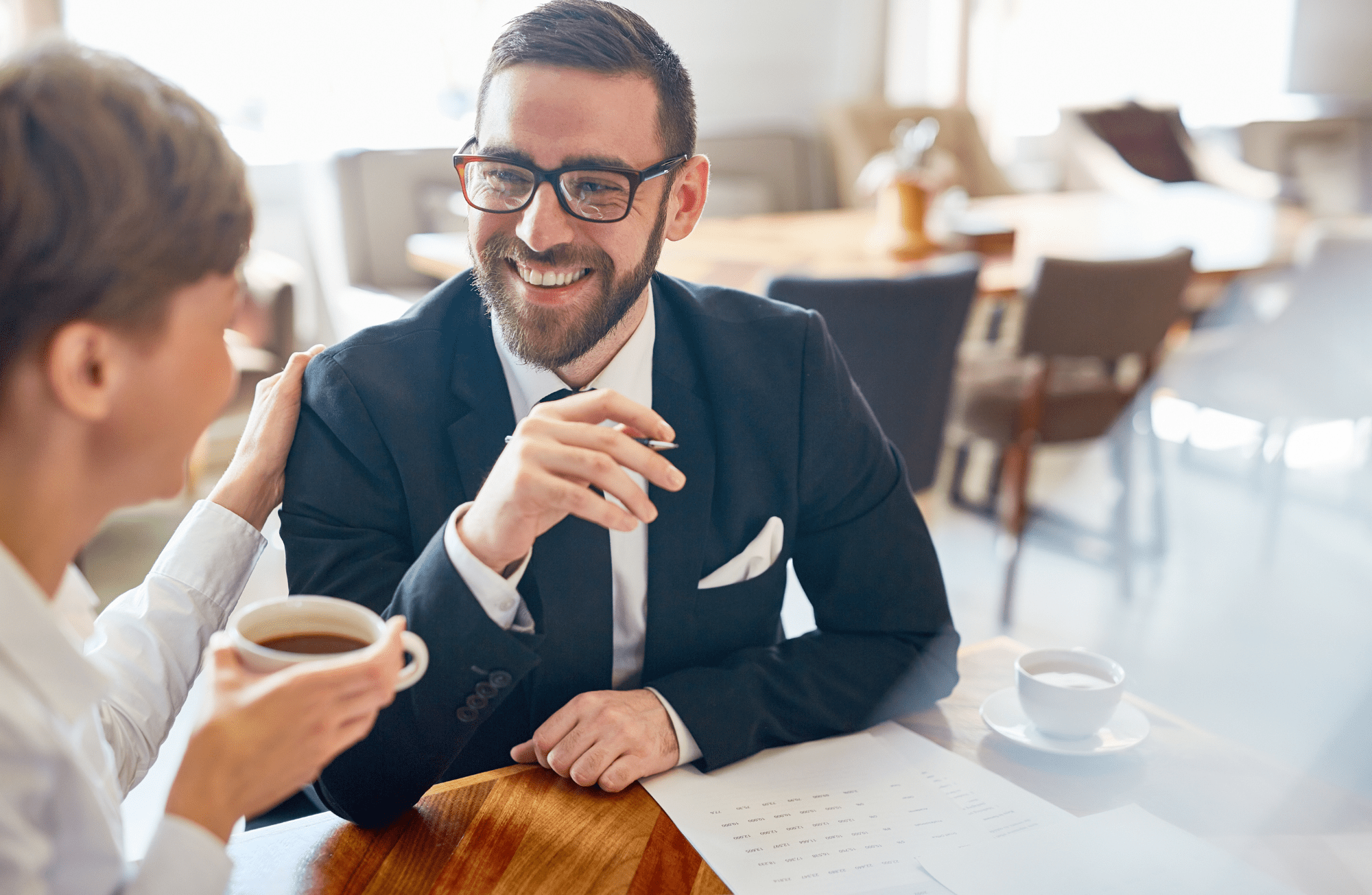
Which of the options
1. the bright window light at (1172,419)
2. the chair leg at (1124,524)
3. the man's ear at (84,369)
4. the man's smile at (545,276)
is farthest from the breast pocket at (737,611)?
the bright window light at (1172,419)

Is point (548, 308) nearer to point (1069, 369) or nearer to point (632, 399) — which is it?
point (632, 399)

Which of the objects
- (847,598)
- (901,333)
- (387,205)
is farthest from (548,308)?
(387,205)

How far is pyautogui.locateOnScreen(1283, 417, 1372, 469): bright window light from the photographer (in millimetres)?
4273

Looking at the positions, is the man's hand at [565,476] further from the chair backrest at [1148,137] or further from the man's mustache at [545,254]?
the chair backrest at [1148,137]

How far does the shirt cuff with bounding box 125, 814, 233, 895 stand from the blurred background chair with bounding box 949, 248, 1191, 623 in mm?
2490

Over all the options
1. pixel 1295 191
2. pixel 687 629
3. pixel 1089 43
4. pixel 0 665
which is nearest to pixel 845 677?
pixel 687 629

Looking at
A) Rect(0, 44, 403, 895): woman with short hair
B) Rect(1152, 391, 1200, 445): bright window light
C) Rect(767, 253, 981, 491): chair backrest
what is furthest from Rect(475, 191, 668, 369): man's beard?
Rect(1152, 391, 1200, 445): bright window light

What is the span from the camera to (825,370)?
4.16 ft

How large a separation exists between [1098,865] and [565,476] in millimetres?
503

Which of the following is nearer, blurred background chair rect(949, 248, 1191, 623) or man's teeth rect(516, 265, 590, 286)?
man's teeth rect(516, 265, 590, 286)

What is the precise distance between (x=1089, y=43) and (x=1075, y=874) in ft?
20.0

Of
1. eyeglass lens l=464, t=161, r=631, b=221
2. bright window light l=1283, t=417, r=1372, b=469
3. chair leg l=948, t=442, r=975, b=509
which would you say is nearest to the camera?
eyeglass lens l=464, t=161, r=631, b=221

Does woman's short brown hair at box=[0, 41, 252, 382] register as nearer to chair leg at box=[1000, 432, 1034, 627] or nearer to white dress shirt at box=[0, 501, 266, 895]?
white dress shirt at box=[0, 501, 266, 895]

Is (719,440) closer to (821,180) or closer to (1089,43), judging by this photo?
(821,180)
